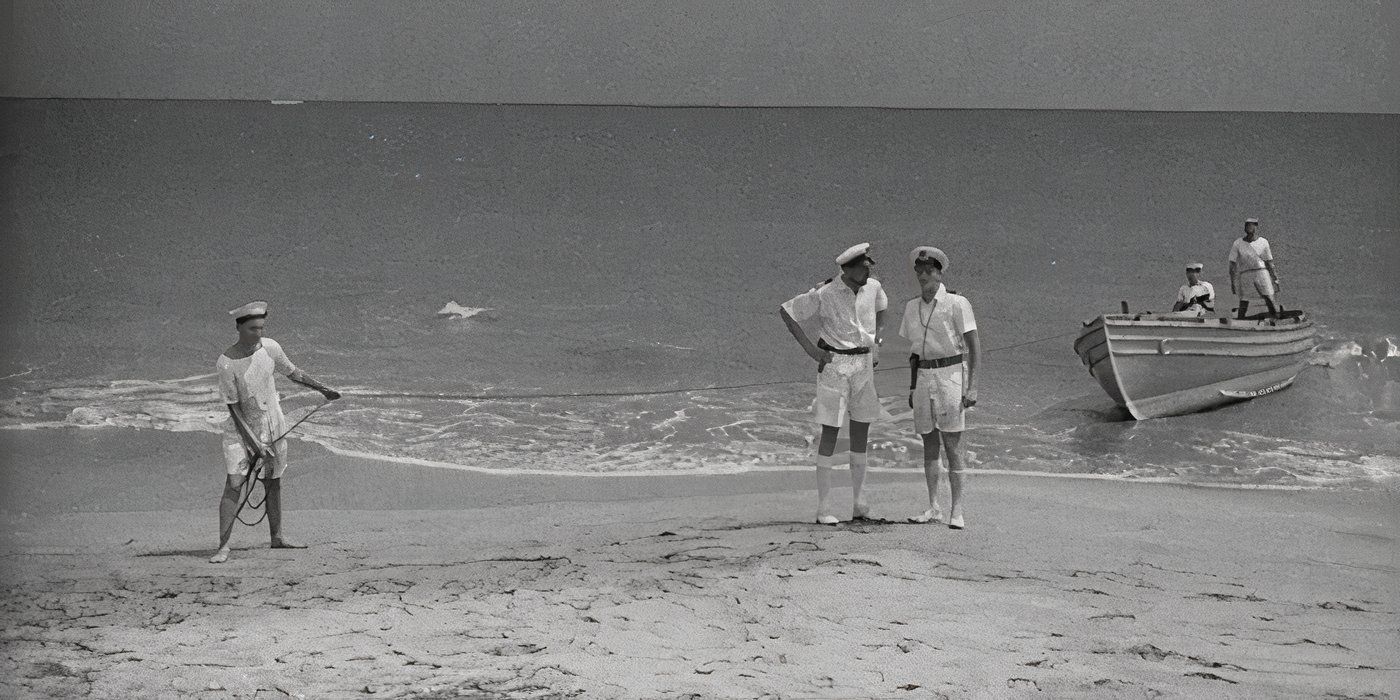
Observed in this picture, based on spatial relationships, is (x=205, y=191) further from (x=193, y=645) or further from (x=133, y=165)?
(x=193, y=645)

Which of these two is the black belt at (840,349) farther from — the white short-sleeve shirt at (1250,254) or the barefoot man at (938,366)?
the white short-sleeve shirt at (1250,254)

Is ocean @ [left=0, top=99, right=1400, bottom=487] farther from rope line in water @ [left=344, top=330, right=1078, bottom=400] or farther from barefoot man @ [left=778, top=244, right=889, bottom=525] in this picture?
barefoot man @ [left=778, top=244, right=889, bottom=525]

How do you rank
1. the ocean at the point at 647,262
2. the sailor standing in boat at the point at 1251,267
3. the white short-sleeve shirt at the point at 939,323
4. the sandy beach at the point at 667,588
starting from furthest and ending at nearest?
the sailor standing in boat at the point at 1251,267, the ocean at the point at 647,262, the white short-sleeve shirt at the point at 939,323, the sandy beach at the point at 667,588

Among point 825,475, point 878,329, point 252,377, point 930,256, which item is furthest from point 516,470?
point 930,256

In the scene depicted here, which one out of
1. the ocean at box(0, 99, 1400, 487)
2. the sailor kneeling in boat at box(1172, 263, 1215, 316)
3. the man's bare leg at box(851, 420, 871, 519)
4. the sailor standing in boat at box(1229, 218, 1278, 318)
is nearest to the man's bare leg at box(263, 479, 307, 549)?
the ocean at box(0, 99, 1400, 487)

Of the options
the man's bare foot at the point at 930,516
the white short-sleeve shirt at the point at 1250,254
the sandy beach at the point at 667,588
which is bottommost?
the sandy beach at the point at 667,588

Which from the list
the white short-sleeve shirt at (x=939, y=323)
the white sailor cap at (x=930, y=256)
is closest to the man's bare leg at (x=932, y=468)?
the white short-sleeve shirt at (x=939, y=323)

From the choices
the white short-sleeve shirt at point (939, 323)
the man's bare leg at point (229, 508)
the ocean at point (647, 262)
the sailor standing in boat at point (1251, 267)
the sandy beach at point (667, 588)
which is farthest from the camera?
the sailor standing in boat at point (1251, 267)
